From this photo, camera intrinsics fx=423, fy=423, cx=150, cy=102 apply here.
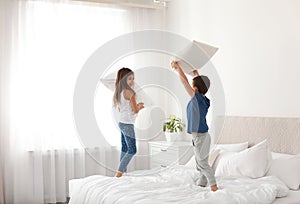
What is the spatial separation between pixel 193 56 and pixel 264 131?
1.32 metres

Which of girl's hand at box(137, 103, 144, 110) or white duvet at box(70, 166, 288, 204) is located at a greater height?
girl's hand at box(137, 103, 144, 110)

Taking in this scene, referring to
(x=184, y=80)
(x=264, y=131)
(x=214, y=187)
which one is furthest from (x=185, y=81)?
(x=264, y=131)

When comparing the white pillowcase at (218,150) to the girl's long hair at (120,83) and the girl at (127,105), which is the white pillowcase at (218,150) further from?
the girl's long hair at (120,83)

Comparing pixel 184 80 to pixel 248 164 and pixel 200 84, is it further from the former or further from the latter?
pixel 248 164

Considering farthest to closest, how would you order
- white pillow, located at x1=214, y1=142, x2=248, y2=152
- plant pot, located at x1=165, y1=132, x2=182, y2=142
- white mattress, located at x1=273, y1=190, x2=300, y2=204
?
plant pot, located at x1=165, y1=132, x2=182, y2=142 < white pillow, located at x1=214, y1=142, x2=248, y2=152 < white mattress, located at x1=273, y1=190, x2=300, y2=204

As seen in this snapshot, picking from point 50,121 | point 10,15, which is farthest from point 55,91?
point 10,15

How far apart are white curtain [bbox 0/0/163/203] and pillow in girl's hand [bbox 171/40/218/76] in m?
1.84

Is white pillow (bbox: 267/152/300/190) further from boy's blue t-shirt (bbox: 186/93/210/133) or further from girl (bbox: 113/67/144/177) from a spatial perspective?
girl (bbox: 113/67/144/177)

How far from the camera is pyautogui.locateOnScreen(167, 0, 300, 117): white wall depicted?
3.97 m

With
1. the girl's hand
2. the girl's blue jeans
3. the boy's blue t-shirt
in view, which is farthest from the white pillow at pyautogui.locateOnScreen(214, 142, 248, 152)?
the girl's hand

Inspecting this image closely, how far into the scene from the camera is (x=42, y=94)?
5031 millimetres

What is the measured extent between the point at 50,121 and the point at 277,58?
2690 mm

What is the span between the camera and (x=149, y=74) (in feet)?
13.6

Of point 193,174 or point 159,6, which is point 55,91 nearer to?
point 159,6
